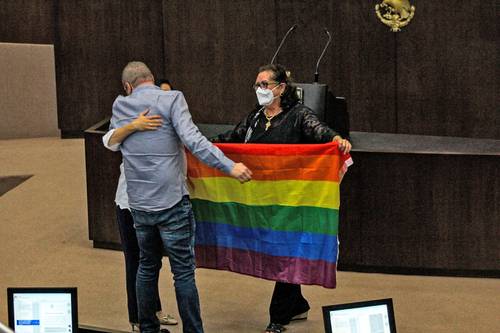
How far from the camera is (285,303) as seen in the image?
5078 millimetres

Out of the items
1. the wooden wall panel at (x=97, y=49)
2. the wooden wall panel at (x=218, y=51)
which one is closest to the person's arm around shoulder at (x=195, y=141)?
the wooden wall panel at (x=218, y=51)

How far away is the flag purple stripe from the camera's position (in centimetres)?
496

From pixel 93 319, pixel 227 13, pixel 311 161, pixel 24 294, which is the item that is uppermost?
pixel 227 13

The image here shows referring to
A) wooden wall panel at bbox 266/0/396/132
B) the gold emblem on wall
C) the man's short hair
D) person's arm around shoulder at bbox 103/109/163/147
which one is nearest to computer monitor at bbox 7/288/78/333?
person's arm around shoulder at bbox 103/109/163/147

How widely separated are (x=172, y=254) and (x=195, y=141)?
1.74ft

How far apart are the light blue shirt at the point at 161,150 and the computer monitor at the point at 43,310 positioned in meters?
0.63

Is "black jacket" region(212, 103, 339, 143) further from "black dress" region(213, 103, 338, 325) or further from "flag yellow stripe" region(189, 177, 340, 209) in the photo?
"flag yellow stripe" region(189, 177, 340, 209)

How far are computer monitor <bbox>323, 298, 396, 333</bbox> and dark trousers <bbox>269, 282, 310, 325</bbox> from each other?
38.7 inches

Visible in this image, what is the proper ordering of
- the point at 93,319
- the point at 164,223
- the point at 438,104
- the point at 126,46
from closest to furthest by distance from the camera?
the point at 164,223, the point at 93,319, the point at 438,104, the point at 126,46

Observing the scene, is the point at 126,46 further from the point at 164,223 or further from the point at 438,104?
the point at 164,223

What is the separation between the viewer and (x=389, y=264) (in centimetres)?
602

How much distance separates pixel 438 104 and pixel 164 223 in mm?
5064

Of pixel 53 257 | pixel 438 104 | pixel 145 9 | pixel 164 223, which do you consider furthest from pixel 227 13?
pixel 164 223

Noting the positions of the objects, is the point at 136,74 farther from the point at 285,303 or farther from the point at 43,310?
the point at 285,303
